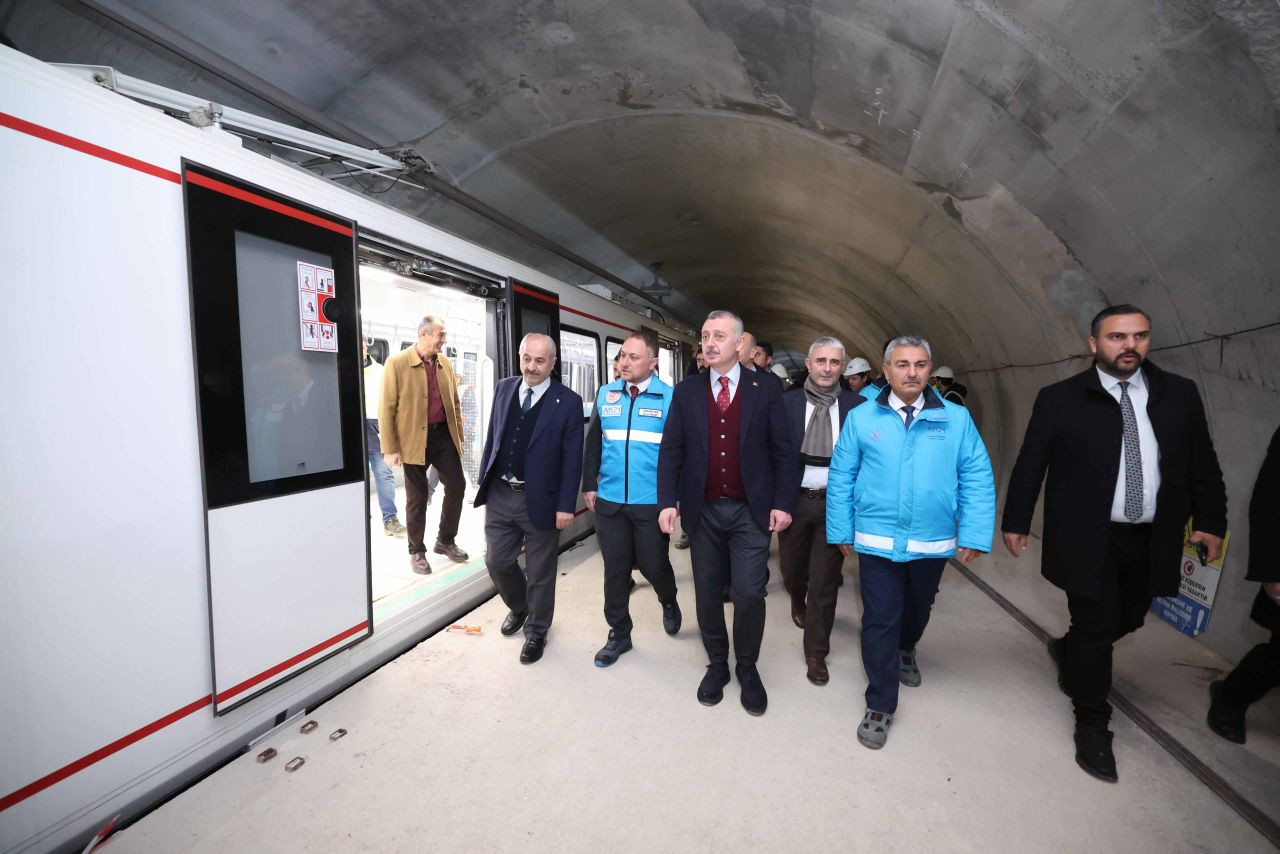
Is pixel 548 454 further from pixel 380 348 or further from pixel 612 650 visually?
pixel 380 348

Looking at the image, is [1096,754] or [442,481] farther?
[442,481]

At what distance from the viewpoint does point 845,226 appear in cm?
584

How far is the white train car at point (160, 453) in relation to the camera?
1629mm

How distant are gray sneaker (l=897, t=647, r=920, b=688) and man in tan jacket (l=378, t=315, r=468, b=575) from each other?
3162 mm

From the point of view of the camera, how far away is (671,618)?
346 cm

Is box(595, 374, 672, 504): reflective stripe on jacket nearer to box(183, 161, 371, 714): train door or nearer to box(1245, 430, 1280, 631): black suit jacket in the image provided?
box(183, 161, 371, 714): train door

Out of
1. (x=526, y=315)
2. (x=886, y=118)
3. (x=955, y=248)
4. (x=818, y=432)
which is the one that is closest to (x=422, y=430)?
(x=526, y=315)

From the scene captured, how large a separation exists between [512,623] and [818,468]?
6.84 feet

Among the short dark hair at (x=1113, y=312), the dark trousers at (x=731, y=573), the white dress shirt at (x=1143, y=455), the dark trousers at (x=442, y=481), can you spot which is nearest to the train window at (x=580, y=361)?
the dark trousers at (x=442, y=481)

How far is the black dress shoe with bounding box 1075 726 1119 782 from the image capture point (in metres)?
2.14

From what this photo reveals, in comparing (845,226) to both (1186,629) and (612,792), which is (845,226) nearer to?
(1186,629)

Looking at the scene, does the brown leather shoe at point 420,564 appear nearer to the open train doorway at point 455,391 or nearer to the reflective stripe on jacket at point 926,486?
A: the open train doorway at point 455,391

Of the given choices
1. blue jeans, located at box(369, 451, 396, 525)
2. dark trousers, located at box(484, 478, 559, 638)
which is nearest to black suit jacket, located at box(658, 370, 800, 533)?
dark trousers, located at box(484, 478, 559, 638)

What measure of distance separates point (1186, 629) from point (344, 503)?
15.8 feet
